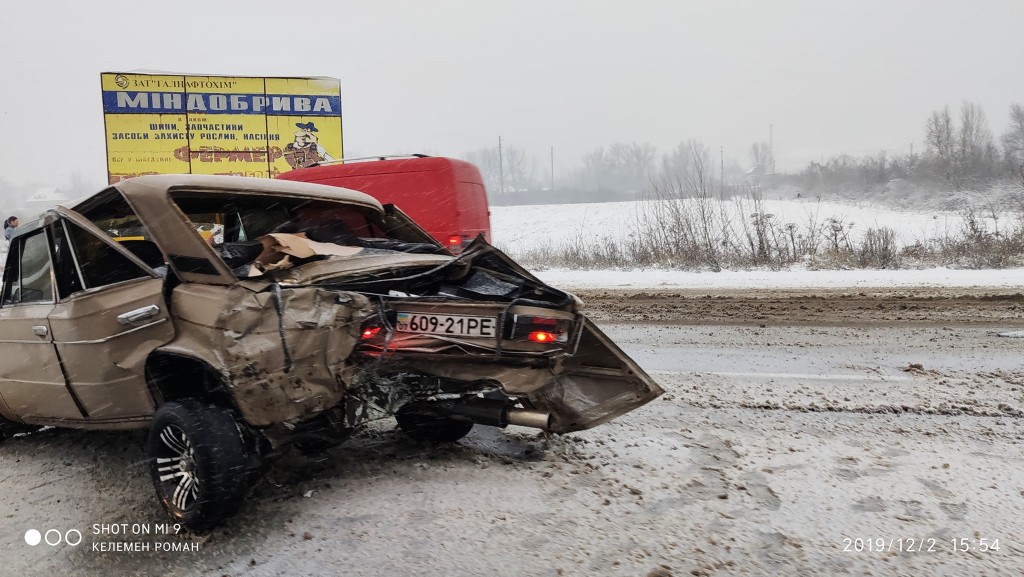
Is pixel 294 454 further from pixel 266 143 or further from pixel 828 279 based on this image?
pixel 266 143

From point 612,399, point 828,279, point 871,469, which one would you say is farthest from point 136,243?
point 828,279

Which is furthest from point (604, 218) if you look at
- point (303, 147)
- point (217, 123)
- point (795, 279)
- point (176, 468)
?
point (176, 468)

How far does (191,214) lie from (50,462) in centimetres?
177

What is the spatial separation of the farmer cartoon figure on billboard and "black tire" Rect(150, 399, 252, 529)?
547 inches

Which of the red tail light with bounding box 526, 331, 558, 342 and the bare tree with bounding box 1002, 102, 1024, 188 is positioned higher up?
the bare tree with bounding box 1002, 102, 1024, 188

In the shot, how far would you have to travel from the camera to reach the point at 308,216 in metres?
4.04

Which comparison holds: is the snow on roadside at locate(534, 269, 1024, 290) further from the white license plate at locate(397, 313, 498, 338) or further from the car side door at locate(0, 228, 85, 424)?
the car side door at locate(0, 228, 85, 424)

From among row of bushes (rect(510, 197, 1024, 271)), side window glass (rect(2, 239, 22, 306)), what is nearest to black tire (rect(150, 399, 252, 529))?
side window glass (rect(2, 239, 22, 306))

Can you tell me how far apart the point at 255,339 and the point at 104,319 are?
42.3 inches

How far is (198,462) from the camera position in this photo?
2713 millimetres

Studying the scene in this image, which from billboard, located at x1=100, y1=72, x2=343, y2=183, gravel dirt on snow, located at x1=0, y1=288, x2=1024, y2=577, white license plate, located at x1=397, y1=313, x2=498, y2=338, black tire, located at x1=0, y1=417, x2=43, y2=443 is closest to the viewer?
gravel dirt on snow, located at x1=0, y1=288, x2=1024, y2=577

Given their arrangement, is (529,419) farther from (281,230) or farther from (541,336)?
(281,230)

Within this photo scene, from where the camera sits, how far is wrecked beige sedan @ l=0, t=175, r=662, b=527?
278 cm

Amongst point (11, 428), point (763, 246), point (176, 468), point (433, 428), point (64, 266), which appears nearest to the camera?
point (176, 468)
